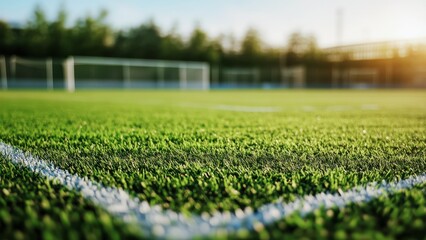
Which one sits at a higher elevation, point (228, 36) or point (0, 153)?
Answer: point (228, 36)

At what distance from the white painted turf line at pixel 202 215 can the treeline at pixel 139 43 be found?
102 feet

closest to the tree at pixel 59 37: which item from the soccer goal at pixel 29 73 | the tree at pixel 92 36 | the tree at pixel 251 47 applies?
the tree at pixel 92 36

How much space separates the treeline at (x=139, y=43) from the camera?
28781mm

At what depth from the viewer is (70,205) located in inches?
40.2

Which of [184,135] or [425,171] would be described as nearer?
[425,171]

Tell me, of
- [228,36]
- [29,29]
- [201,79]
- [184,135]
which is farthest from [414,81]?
[184,135]

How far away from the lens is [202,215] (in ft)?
3.10

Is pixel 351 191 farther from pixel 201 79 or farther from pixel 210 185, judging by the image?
pixel 201 79

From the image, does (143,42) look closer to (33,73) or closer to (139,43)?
(139,43)

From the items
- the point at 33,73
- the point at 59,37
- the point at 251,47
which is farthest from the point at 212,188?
the point at 251,47

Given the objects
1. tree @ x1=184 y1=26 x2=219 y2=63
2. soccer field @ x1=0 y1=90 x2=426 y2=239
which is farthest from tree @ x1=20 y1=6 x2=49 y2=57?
soccer field @ x1=0 y1=90 x2=426 y2=239

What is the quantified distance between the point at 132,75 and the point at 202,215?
2477 cm

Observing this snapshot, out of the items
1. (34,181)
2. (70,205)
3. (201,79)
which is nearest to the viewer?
(70,205)

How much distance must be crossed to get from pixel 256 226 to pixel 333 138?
171 cm
